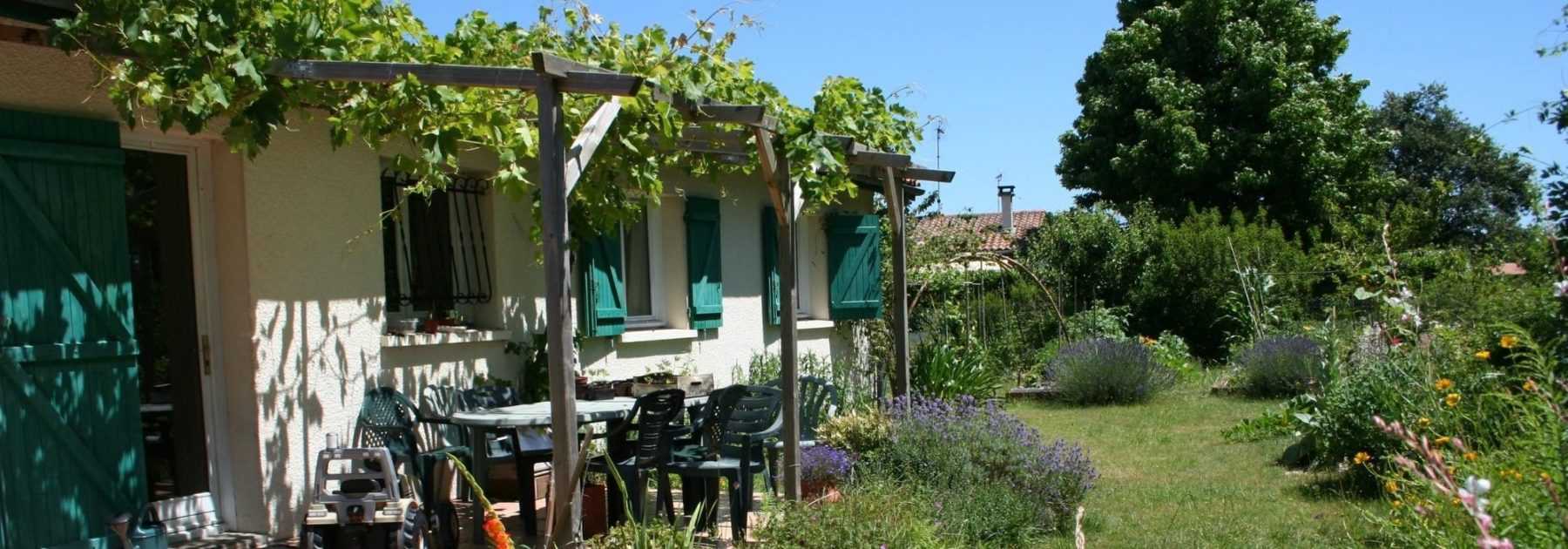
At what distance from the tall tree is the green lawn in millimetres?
11210

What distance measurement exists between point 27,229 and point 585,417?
2.41m

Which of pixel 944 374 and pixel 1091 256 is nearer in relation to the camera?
pixel 944 374

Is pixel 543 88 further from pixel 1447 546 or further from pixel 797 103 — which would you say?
pixel 1447 546

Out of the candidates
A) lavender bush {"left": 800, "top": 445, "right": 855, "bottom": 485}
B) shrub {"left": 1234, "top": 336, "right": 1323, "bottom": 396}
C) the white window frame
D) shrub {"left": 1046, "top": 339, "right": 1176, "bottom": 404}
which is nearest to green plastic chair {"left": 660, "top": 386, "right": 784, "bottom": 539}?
lavender bush {"left": 800, "top": 445, "right": 855, "bottom": 485}

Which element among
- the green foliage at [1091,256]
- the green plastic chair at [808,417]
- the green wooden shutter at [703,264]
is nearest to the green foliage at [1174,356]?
the green foliage at [1091,256]

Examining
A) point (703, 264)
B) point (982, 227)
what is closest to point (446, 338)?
point (703, 264)

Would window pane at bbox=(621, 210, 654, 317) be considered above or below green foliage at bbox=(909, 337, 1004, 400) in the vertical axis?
above

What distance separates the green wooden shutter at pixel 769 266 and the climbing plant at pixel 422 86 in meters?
3.08

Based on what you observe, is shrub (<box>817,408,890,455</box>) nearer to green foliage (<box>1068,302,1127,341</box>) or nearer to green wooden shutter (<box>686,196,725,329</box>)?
green wooden shutter (<box>686,196,725,329</box>)

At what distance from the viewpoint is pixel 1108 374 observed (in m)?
12.2

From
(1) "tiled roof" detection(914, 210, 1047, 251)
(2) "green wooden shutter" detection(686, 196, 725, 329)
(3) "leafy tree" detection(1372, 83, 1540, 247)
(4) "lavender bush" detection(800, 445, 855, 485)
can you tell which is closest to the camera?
(4) "lavender bush" detection(800, 445, 855, 485)

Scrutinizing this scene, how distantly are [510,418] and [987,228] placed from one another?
1024cm

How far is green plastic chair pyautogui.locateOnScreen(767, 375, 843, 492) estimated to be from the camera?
22.2 ft

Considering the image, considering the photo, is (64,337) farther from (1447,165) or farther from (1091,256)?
(1447,165)
